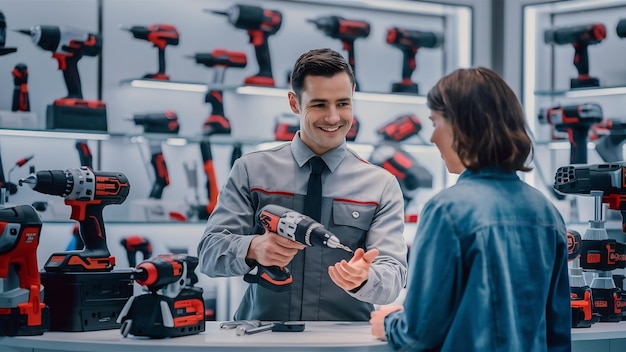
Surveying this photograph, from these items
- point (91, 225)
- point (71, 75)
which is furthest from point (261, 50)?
point (91, 225)

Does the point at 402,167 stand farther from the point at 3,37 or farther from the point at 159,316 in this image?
the point at 159,316

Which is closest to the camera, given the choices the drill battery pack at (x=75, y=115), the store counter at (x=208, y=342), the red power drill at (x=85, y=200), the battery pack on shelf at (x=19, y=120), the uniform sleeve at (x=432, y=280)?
the uniform sleeve at (x=432, y=280)

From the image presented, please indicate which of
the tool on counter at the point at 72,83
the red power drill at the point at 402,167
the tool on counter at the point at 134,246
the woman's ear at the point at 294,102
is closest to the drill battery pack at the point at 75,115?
the tool on counter at the point at 72,83

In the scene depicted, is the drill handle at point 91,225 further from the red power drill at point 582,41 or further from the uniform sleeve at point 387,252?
the red power drill at point 582,41

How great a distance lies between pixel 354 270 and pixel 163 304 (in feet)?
1.77

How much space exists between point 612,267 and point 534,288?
118 cm

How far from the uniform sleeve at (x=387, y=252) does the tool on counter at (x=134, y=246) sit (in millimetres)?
2033

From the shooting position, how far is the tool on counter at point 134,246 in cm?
445

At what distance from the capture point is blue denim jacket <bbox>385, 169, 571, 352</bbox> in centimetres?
186

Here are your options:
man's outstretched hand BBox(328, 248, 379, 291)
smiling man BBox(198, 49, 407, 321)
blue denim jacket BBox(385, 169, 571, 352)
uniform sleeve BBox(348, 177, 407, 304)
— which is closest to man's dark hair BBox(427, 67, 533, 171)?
blue denim jacket BBox(385, 169, 571, 352)

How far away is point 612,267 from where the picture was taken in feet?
9.69

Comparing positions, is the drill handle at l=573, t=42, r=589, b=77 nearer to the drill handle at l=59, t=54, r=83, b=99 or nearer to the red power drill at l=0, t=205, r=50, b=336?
the drill handle at l=59, t=54, r=83, b=99

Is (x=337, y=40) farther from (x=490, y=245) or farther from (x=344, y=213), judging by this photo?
(x=490, y=245)

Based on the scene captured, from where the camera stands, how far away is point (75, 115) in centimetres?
427
